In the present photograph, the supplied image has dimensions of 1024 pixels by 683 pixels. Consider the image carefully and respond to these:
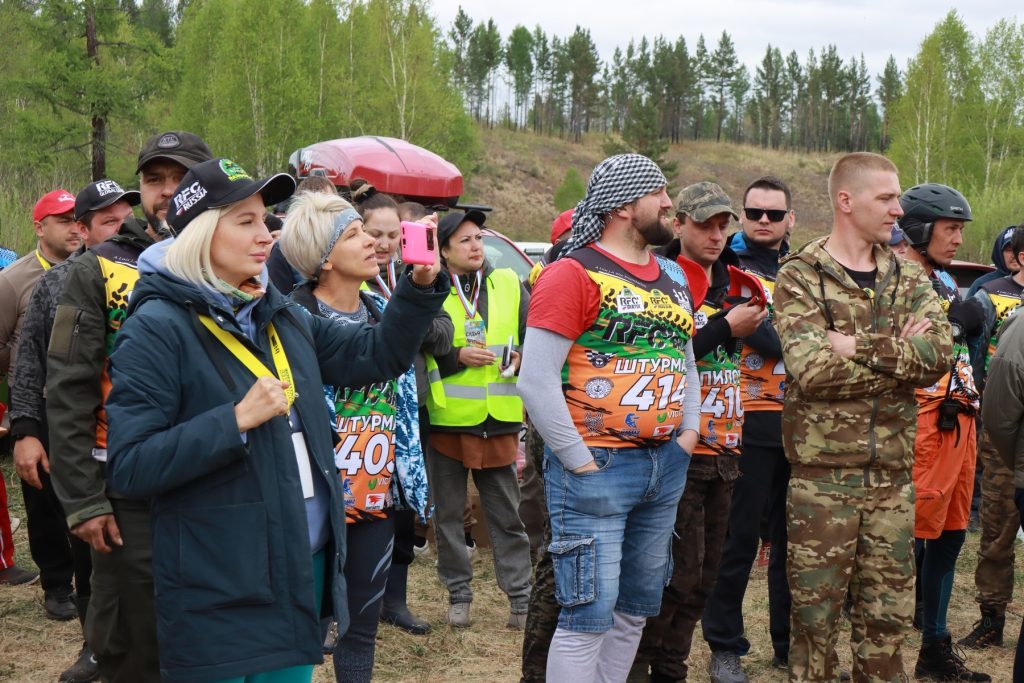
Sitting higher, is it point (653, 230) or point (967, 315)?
point (653, 230)

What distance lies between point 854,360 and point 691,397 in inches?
25.6

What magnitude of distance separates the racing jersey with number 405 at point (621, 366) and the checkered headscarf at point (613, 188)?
18cm

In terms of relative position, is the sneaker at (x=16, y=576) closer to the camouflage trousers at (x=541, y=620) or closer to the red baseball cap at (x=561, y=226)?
the camouflage trousers at (x=541, y=620)

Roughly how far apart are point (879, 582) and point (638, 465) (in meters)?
1.04

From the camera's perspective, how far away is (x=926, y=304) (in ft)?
12.9

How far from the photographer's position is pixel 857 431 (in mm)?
3779

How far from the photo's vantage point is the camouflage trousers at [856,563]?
3.78m

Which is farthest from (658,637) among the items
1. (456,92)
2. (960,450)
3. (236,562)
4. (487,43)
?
(487,43)

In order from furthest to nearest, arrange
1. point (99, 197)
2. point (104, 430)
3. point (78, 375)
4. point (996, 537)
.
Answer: point (996, 537) → point (99, 197) → point (104, 430) → point (78, 375)

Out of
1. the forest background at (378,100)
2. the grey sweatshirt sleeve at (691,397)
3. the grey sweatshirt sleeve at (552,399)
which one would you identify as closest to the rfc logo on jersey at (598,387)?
the grey sweatshirt sleeve at (552,399)

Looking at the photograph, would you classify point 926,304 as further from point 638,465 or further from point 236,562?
point 236,562

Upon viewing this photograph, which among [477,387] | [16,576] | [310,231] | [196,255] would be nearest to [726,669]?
[477,387]

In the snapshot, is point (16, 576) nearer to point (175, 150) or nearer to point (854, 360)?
point (175, 150)

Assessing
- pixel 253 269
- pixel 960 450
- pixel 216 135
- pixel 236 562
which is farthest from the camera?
pixel 216 135
